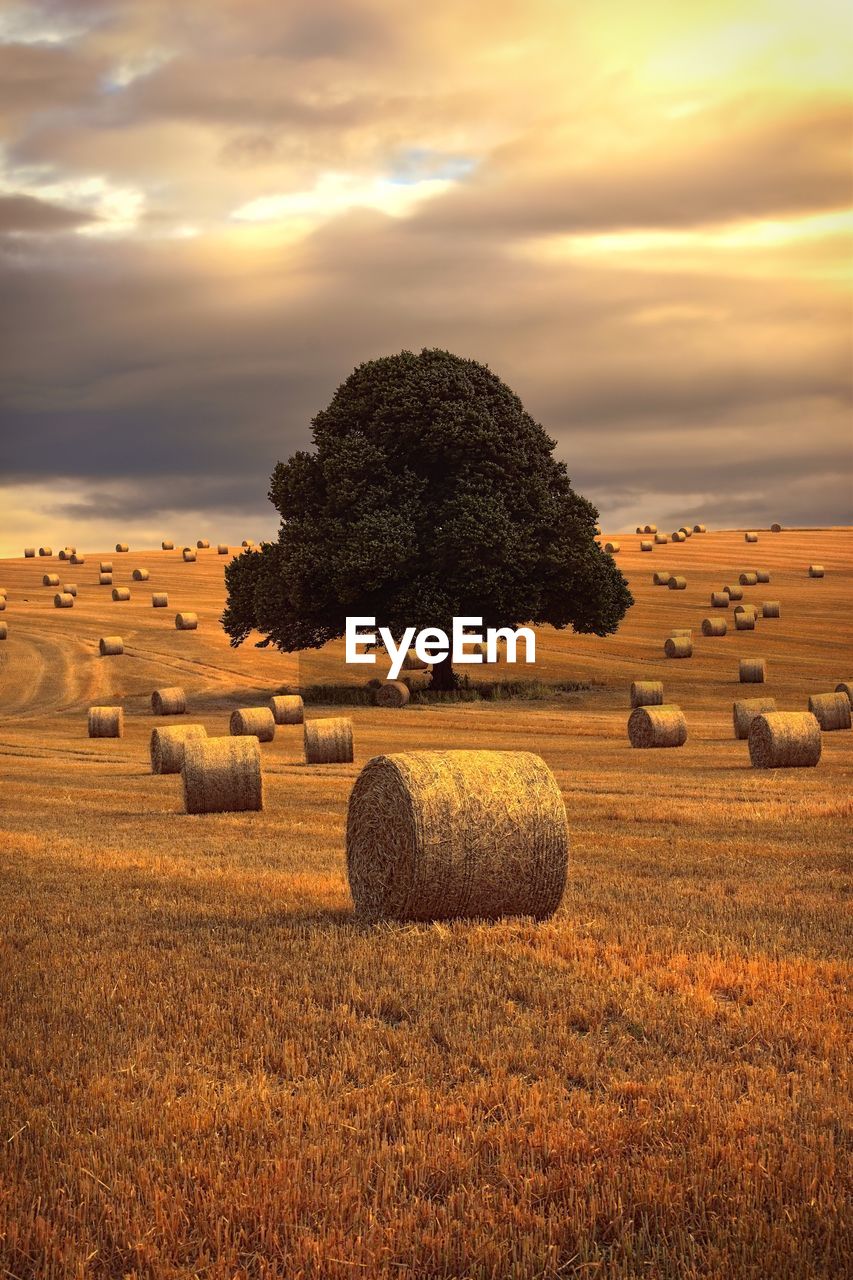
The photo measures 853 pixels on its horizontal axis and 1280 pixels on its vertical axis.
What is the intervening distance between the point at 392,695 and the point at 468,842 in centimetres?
3621

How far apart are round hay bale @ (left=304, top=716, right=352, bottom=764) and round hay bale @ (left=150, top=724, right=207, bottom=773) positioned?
2.78 metres

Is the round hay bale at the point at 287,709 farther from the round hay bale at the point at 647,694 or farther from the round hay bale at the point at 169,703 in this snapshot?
the round hay bale at the point at 647,694

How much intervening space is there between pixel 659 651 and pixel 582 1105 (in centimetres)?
5349

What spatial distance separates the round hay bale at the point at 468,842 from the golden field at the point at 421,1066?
1.34 feet

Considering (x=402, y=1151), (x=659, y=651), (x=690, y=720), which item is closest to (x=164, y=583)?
(x=659, y=651)

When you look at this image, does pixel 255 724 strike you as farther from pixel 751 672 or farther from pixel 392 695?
pixel 751 672

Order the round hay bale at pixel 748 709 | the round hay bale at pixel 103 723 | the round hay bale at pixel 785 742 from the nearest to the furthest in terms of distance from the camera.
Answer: the round hay bale at pixel 785 742 < the round hay bale at pixel 748 709 < the round hay bale at pixel 103 723

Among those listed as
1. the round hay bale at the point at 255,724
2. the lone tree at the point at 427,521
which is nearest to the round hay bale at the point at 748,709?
the round hay bale at the point at 255,724

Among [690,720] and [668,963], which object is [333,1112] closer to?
[668,963]

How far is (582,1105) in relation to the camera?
7043 mm

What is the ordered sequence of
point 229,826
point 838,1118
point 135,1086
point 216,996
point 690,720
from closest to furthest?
1. point 838,1118
2. point 135,1086
3. point 216,996
4. point 229,826
5. point 690,720

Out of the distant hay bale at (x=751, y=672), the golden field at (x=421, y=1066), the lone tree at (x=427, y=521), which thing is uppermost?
the lone tree at (x=427, y=521)

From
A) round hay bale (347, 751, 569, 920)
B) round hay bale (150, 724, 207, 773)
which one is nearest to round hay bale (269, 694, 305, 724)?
round hay bale (150, 724, 207, 773)

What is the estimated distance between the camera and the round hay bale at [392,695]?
4750cm
